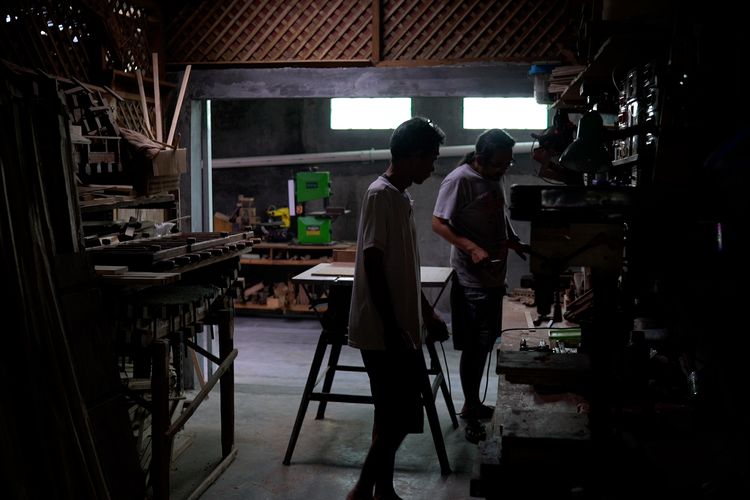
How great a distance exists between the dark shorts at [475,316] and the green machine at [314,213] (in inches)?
159

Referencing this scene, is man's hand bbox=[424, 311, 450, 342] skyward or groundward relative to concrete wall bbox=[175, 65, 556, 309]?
groundward

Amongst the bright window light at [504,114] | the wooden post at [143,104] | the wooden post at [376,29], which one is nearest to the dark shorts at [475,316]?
the wooden post at [376,29]

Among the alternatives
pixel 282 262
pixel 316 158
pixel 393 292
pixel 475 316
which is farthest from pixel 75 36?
pixel 316 158

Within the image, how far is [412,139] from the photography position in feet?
10.6

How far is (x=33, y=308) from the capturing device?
2.98 meters

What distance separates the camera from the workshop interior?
2.16 m

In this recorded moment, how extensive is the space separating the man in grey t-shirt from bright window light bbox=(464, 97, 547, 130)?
4412mm

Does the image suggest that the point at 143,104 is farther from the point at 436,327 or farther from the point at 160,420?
the point at 436,327

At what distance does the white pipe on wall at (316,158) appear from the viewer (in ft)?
29.1

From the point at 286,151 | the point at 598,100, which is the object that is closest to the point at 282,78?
the point at 598,100

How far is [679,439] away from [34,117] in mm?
2652

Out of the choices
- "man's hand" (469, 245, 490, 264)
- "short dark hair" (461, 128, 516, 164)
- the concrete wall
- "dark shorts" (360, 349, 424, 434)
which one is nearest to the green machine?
the concrete wall

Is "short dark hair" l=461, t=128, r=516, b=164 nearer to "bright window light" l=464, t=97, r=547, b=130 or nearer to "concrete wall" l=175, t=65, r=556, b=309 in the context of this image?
"concrete wall" l=175, t=65, r=556, b=309

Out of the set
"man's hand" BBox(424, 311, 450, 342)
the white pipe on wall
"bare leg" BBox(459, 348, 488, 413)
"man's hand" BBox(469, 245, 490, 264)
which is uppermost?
the white pipe on wall
